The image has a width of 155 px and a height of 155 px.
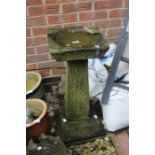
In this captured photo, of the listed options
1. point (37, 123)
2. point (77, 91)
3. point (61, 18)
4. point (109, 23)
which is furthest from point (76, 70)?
point (109, 23)

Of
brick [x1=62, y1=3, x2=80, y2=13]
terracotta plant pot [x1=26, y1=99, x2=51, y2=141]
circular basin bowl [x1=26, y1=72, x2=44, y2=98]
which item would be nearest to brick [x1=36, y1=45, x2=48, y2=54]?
circular basin bowl [x1=26, y1=72, x2=44, y2=98]

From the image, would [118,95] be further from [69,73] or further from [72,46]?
[72,46]

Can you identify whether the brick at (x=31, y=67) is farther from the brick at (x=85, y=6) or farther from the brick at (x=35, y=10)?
the brick at (x=85, y=6)

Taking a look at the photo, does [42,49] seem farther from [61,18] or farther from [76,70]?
[76,70]

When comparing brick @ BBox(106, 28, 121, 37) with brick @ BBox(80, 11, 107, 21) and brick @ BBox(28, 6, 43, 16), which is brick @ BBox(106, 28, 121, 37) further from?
brick @ BBox(28, 6, 43, 16)

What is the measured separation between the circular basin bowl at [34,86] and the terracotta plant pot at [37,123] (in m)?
0.13

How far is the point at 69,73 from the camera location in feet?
6.08

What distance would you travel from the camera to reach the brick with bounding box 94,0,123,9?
229cm

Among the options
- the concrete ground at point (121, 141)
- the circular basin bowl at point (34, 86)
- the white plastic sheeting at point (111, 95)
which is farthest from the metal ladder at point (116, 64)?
the circular basin bowl at point (34, 86)

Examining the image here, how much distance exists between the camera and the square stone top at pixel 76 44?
1683 millimetres
